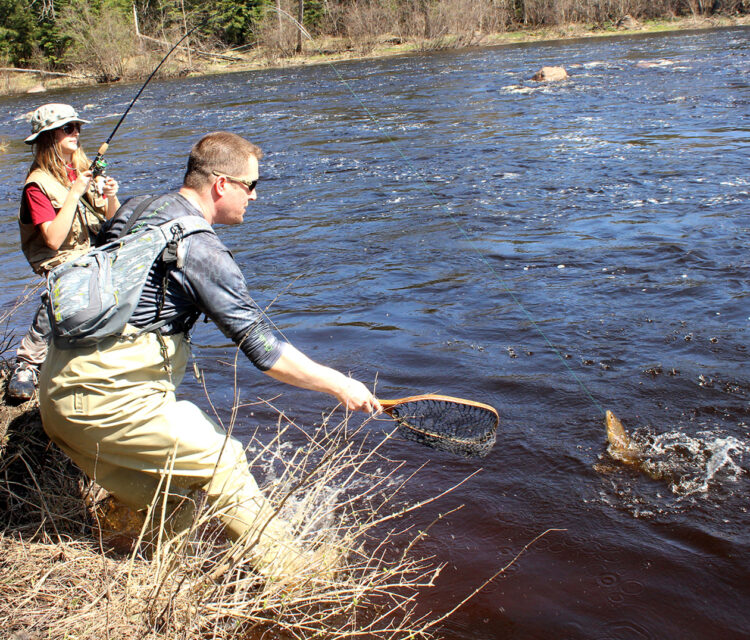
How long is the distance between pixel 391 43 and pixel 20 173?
92.7 ft

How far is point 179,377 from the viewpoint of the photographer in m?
3.42

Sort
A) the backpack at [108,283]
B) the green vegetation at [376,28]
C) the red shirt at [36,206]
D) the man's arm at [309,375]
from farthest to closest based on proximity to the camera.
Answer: the green vegetation at [376,28]
the red shirt at [36,206]
the man's arm at [309,375]
the backpack at [108,283]

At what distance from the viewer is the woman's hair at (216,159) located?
329cm

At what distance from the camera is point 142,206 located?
3.36 m

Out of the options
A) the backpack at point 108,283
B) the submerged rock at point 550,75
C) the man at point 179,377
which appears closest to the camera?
the backpack at point 108,283

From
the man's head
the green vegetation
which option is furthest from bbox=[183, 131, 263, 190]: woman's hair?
the green vegetation

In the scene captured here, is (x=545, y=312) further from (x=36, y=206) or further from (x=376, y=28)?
(x=376, y=28)

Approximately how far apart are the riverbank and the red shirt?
33.7 meters

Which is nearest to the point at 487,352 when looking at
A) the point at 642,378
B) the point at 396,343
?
the point at 396,343

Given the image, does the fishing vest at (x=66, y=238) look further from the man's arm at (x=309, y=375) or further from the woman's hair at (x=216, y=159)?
Answer: the man's arm at (x=309, y=375)

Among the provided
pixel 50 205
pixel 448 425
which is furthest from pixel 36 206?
pixel 448 425

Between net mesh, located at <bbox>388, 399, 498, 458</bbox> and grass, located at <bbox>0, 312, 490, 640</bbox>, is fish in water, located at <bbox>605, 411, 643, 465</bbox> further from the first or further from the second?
grass, located at <bbox>0, 312, 490, 640</bbox>

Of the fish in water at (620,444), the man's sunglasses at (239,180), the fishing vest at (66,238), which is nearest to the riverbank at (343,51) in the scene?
the fishing vest at (66,238)

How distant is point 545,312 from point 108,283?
520 cm
